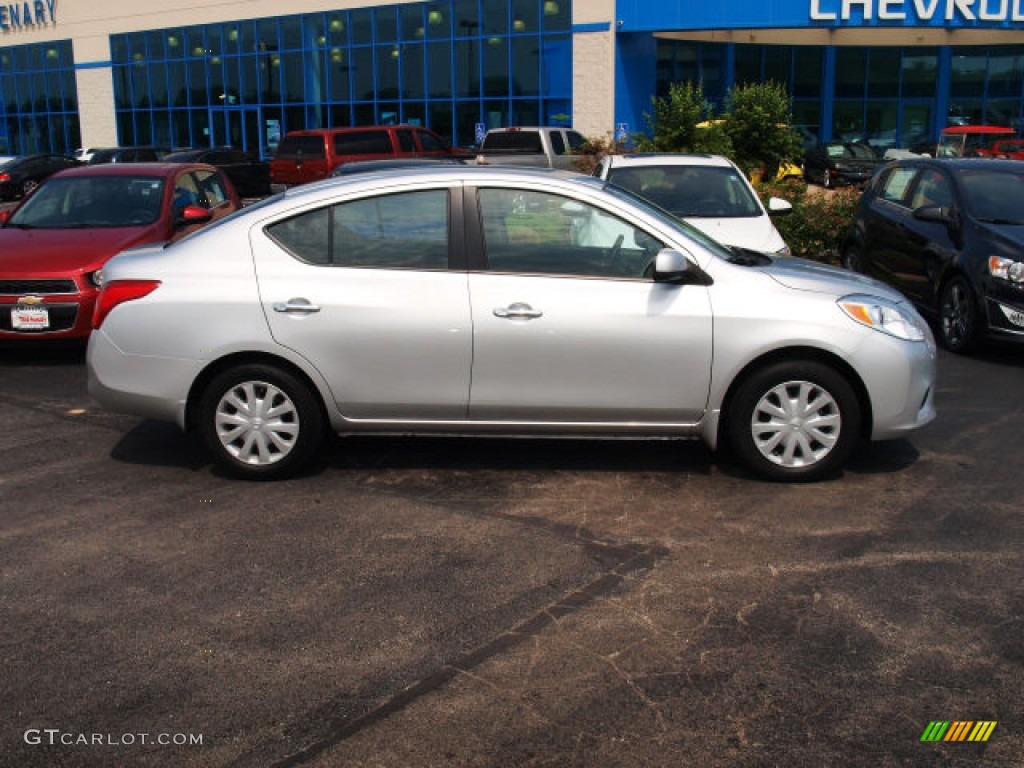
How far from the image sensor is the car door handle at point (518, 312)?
5.57 meters

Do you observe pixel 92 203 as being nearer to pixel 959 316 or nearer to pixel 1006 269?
pixel 959 316

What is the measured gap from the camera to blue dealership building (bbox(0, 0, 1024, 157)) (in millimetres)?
28844

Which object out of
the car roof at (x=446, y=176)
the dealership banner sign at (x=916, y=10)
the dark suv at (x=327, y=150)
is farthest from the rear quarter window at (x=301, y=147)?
the car roof at (x=446, y=176)

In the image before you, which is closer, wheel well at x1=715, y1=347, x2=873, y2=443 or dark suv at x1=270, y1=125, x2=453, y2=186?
wheel well at x1=715, y1=347, x2=873, y2=443

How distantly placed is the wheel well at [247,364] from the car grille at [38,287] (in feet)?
11.3

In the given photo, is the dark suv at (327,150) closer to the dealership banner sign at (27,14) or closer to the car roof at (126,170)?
the car roof at (126,170)

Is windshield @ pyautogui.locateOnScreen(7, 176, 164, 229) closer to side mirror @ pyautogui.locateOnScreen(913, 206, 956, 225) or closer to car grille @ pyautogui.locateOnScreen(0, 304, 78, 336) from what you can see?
car grille @ pyautogui.locateOnScreen(0, 304, 78, 336)

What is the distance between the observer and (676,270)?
5496mm

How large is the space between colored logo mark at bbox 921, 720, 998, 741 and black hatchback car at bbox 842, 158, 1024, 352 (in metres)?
5.92

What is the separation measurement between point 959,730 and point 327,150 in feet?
71.0

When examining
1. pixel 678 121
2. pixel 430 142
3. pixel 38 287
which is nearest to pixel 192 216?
pixel 38 287

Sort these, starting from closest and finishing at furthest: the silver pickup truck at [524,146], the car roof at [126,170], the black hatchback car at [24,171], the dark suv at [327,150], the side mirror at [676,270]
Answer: the side mirror at [676,270]
the car roof at [126,170]
the silver pickup truck at [524,146]
the dark suv at [327,150]
the black hatchback car at [24,171]

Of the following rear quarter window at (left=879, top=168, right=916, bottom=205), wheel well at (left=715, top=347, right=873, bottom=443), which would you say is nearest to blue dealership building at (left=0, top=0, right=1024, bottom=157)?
rear quarter window at (left=879, top=168, right=916, bottom=205)

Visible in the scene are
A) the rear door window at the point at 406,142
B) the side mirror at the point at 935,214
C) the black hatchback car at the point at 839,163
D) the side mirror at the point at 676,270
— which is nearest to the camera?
the side mirror at the point at 676,270
